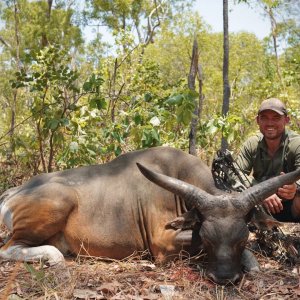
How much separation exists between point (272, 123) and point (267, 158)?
18.9 inches

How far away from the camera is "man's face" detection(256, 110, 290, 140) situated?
216 inches

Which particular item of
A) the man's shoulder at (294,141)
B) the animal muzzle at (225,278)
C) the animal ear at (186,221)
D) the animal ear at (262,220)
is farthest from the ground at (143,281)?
the man's shoulder at (294,141)

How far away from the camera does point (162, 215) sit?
5.02 meters

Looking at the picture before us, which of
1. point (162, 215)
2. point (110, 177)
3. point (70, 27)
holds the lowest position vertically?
point (162, 215)

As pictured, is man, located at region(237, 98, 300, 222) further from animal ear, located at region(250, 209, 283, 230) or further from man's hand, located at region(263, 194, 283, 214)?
animal ear, located at region(250, 209, 283, 230)

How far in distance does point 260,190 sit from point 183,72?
80.9 feet

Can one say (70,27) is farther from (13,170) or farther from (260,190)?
(260,190)

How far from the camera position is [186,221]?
4.52 metres

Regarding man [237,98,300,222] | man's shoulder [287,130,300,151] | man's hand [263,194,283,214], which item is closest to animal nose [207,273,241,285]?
man's hand [263,194,283,214]

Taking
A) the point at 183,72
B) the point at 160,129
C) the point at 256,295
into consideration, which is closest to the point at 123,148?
the point at 160,129

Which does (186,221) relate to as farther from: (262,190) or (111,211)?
(111,211)

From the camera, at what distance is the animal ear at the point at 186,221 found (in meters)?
4.48

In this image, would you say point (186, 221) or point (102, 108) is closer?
point (186, 221)

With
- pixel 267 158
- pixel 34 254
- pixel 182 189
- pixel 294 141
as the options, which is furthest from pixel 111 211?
pixel 294 141
